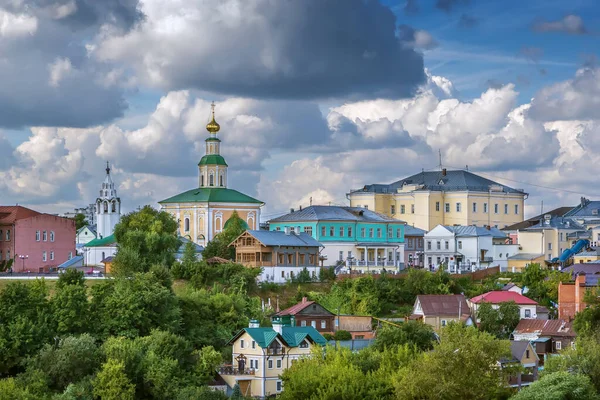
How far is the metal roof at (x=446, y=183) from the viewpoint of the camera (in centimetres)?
9606

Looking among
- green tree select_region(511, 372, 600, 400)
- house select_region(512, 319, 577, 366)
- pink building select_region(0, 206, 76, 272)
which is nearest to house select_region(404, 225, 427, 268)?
house select_region(512, 319, 577, 366)

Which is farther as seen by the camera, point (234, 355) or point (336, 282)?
point (336, 282)

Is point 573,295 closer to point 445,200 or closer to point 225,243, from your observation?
point 225,243

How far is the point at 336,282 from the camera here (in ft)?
237

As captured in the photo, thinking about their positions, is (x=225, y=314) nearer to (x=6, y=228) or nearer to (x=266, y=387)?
(x=266, y=387)

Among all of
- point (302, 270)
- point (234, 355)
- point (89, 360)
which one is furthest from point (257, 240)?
point (89, 360)

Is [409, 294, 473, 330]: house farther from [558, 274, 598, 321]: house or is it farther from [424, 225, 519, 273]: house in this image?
[424, 225, 519, 273]: house

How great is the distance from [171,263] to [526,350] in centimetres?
2097

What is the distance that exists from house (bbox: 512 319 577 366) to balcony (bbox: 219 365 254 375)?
46.3 feet

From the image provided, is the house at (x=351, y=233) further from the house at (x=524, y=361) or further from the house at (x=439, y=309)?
the house at (x=524, y=361)

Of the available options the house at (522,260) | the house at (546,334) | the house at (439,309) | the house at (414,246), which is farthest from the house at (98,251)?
the house at (546,334)

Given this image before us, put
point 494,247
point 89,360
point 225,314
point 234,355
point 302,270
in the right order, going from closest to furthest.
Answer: point 89,360, point 234,355, point 225,314, point 302,270, point 494,247

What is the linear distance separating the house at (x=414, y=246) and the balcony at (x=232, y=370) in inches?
1312

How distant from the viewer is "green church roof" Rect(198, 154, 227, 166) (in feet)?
297
